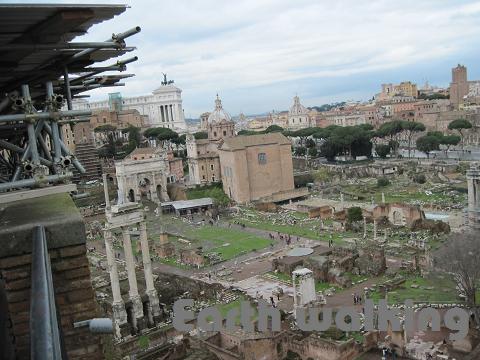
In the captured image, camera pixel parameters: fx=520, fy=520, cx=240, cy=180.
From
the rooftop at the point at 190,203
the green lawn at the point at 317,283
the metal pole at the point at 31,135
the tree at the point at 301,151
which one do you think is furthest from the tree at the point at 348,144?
the metal pole at the point at 31,135

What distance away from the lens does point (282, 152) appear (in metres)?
48.1

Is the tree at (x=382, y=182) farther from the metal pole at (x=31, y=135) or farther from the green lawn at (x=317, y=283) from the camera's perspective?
the metal pole at (x=31, y=135)

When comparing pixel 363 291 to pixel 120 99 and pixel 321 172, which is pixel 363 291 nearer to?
pixel 321 172

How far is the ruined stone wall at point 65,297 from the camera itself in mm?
3152

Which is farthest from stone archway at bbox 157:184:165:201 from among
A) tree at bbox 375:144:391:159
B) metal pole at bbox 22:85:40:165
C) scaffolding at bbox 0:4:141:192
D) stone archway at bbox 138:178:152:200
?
metal pole at bbox 22:85:40:165

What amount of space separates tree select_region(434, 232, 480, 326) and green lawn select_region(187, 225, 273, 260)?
13925 mm

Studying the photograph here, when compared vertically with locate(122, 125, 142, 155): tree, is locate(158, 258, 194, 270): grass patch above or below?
below

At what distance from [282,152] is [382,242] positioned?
2122cm

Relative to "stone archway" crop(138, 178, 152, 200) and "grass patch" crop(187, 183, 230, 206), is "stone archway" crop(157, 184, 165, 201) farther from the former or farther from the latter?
"grass patch" crop(187, 183, 230, 206)

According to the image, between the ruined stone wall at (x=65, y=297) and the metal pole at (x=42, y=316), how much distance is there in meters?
0.30

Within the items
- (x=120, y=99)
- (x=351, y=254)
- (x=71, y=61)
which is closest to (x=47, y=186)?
(x=71, y=61)

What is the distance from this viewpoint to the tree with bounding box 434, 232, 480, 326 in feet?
51.9

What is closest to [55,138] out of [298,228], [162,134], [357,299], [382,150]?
[357,299]

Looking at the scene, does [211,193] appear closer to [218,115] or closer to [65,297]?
[218,115]
